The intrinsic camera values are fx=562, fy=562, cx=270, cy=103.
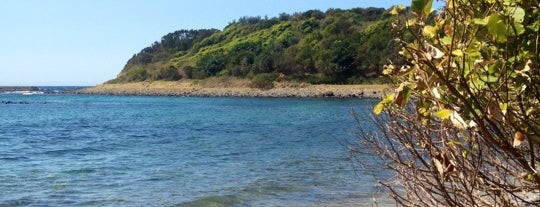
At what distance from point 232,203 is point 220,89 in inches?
3269

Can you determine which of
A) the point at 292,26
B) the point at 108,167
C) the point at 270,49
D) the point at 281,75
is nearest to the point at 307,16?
the point at 292,26

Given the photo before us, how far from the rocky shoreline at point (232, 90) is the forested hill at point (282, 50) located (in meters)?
3.09

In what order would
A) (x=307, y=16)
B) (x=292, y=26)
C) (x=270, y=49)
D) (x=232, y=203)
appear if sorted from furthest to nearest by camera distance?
(x=307, y=16) < (x=292, y=26) < (x=270, y=49) < (x=232, y=203)

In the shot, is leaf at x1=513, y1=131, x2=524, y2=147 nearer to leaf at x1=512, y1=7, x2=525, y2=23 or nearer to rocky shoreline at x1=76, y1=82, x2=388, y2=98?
leaf at x1=512, y1=7, x2=525, y2=23

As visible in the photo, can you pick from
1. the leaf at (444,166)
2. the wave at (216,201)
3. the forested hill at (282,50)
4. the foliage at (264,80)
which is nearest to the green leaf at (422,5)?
the leaf at (444,166)

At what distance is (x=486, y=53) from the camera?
2.30 m

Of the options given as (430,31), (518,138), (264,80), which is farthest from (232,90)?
(518,138)

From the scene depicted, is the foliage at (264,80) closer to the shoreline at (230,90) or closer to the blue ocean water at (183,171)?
the shoreline at (230,90)

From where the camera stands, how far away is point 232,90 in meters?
90.9

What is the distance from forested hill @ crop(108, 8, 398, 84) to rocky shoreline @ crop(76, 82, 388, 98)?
3095mm

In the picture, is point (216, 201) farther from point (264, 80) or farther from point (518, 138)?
point (264, 80)

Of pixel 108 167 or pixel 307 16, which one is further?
pixel 307 16

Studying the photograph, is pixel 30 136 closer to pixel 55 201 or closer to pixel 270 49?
pixel 55 201

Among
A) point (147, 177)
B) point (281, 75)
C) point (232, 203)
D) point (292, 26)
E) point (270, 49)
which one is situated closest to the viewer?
point (232, 203)
